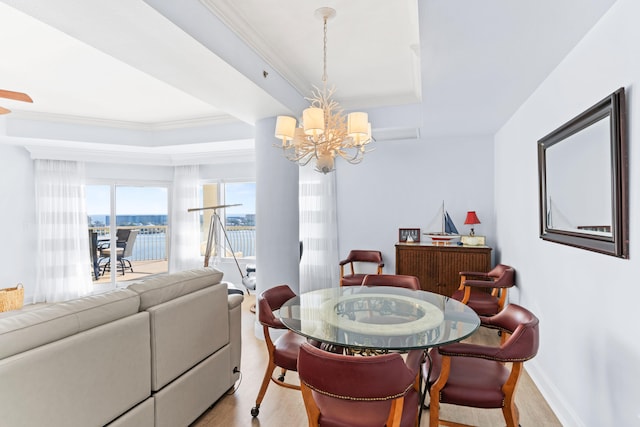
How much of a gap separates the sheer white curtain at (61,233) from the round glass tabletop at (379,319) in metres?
4.90

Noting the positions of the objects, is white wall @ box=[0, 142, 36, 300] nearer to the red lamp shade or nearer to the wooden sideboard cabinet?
the wooden sideboard cabinet

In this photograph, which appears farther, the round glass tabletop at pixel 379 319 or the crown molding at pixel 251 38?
the crown molding at pixel 251 38

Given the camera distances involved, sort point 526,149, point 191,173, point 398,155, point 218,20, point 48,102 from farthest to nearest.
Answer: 1. point 191,173
2. point 398,155
3. point 48,102
4. point 526,149
5. point 218,20

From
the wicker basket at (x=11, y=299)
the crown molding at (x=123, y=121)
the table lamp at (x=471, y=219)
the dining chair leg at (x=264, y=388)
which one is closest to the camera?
the dining chair leg at (x=264, y=388)

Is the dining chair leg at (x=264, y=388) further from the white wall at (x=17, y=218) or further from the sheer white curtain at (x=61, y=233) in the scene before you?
the white wall at (x=17, y=218)

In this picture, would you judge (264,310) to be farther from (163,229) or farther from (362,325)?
(163,229)

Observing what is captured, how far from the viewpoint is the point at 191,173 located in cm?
612

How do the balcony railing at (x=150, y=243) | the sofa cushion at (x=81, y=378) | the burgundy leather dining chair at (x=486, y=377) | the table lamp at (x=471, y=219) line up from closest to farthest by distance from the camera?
the sofa cushion at (x=81, y=378)
the burgundy leather dining chair at (x=486, y=377)
the table lamp at (x=471, y=219)
the balcony railing at (x=150, y=243)

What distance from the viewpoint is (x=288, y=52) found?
279cm

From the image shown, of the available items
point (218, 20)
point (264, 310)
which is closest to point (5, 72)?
point (218, 20)

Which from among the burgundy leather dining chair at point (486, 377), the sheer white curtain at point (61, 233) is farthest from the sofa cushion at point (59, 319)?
the sheer white curtain at point (61, 233)

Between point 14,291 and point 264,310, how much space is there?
12.8 ft

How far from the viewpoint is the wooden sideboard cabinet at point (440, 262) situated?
13.1 ft

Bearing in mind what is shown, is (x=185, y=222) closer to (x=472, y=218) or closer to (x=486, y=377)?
(x=472, y=218)
